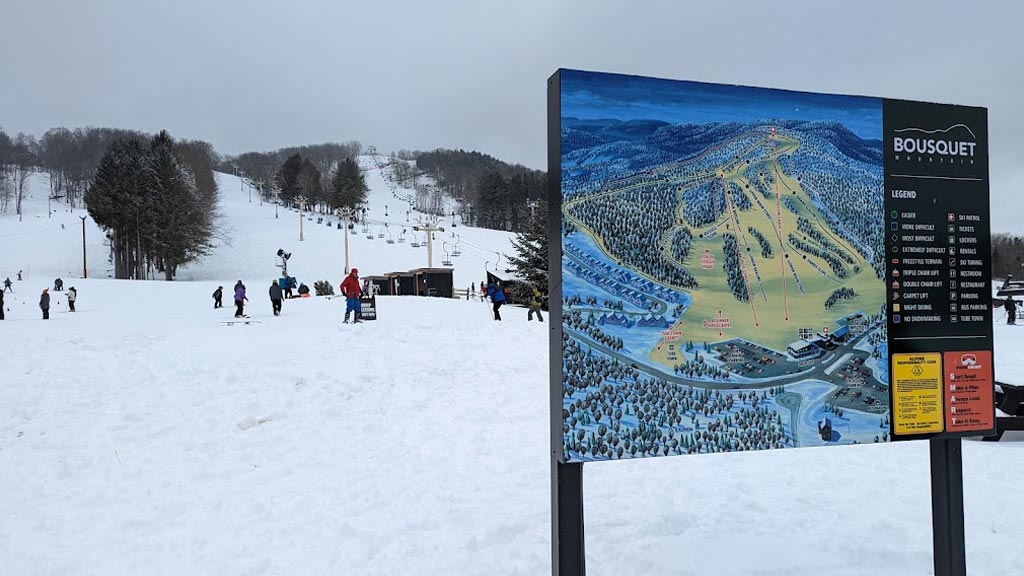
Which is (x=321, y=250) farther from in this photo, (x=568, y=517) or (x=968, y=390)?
(x=968, y=390)

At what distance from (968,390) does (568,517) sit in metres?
2.58

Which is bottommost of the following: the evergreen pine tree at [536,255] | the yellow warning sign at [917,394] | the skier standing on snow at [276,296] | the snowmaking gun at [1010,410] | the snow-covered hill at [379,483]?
the snow-covered hill at [379,483]

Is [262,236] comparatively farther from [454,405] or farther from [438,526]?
[438,526]

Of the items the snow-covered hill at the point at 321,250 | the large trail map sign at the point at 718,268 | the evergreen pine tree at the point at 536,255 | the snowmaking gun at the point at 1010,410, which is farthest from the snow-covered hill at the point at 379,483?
the snow-covered hill at the point at 321,250

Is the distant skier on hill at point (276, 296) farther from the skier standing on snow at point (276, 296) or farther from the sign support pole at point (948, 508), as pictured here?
the sign support pole at point (948, 508)

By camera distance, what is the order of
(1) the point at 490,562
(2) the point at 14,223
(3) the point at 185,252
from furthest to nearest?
(2) the point at 14,223
(3) the point at 185,252
(1) the point at 490,562

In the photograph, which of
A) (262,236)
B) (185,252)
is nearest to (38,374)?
(185,252)

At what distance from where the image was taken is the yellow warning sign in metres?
3.91

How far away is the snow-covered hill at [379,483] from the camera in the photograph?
4930 millimetres

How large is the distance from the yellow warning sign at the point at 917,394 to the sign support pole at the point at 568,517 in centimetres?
193

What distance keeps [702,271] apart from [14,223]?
319ft

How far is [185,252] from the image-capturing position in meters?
55.1

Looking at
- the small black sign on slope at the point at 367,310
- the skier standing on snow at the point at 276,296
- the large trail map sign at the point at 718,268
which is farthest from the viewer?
the skier standing on snow at the point at 276,296

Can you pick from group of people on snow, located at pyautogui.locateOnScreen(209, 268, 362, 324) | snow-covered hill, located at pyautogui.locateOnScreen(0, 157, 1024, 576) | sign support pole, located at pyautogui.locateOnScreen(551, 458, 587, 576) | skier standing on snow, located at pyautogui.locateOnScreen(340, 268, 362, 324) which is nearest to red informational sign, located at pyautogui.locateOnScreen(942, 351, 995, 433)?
snow-covered hill, located at pyautogui.locateOnScreen(0, 157, 1024, 576)
